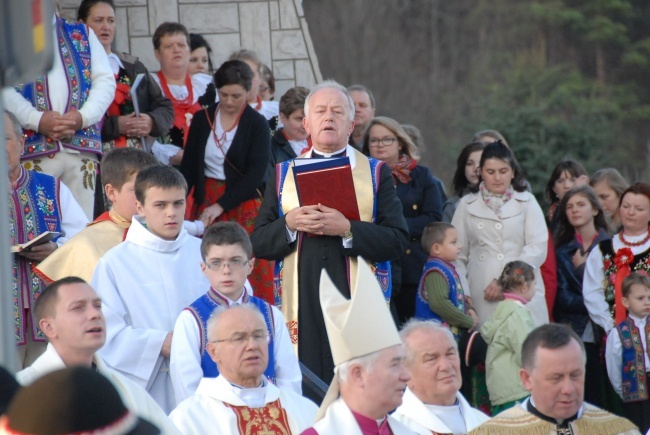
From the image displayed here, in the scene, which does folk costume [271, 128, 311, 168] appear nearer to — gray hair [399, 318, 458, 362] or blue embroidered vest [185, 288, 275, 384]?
blue embroidered vest [185, 288, 275, 384]

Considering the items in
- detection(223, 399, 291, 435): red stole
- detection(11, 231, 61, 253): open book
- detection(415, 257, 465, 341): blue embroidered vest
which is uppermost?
detection(11, 231, 61, 253): open book

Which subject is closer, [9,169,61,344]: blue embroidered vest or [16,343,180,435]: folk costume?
[16,343,180,435]: folk costume

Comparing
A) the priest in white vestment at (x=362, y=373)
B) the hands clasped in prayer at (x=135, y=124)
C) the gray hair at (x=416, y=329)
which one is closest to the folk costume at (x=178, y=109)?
the hands clasped in prayer at (x=135, y=124)

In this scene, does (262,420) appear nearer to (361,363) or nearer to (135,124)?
(361,363)

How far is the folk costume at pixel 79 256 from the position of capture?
271 inches

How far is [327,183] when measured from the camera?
7.13m

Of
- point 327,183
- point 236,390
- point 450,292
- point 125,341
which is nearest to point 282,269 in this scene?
point 327,183

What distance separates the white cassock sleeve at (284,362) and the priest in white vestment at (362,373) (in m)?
1.07

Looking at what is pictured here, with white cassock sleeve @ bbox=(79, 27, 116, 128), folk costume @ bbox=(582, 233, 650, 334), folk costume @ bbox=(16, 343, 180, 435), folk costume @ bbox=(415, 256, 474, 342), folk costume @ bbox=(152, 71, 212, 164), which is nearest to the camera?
folk costume @ bbox=(16, 343, 180, 435)

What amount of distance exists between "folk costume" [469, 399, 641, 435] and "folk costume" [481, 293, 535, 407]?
7.52 feet

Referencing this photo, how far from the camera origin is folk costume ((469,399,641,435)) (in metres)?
6.06

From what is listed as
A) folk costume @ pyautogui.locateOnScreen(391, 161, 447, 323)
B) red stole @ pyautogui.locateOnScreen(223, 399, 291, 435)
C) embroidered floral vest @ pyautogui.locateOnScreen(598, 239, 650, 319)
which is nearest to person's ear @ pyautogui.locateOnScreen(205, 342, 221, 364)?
red stole @ pyautogui.locateOnScreen(223, 399, 291, 435)

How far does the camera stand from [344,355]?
17.6 feet

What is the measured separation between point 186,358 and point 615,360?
11.8ft
